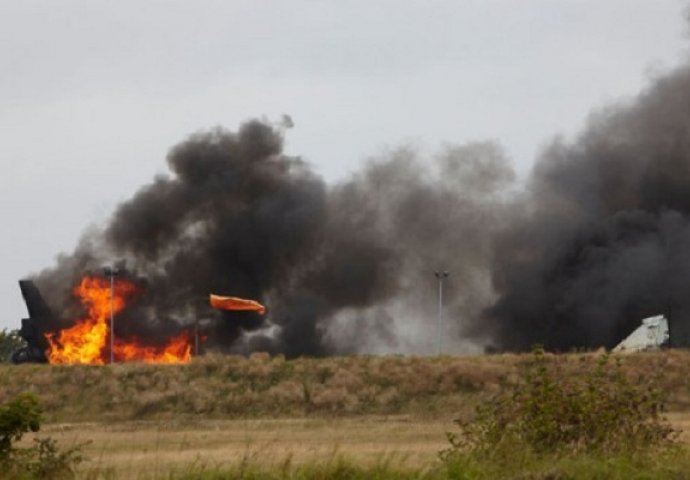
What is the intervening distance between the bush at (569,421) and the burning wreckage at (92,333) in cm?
6752

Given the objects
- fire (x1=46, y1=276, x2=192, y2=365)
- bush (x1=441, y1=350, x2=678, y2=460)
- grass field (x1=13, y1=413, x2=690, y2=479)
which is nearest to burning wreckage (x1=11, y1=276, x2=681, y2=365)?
fire (x1=46, y1=276, x2=192, y2=365)

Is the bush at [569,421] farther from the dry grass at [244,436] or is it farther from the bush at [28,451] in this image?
the dry grass at [244,436]

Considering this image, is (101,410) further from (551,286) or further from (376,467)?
(551,286)

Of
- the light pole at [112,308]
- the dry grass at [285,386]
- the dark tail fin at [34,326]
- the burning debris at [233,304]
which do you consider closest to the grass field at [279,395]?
the dry grass at [285,386]

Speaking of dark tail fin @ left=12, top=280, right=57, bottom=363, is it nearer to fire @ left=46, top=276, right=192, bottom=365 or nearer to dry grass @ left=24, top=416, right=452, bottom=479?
fire @ left=46, top=276, right=192, bottom=365

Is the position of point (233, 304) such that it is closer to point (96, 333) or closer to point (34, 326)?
point (96, 333)

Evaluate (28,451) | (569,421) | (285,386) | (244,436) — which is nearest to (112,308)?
(285,386)

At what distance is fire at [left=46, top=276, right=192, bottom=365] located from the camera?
284 feet

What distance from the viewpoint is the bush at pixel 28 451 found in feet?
65.2

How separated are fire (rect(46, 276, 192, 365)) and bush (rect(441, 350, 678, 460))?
67517 mm

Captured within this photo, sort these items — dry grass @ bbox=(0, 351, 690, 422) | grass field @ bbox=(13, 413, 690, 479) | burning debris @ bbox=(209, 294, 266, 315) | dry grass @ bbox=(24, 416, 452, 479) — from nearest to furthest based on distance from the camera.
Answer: grass field @ bbox=(13, 413, 690, 479) → dry grass @ bbox=(24, 416, 452, 479) → dry grass @ bbox=(0, 351, 690, 422) → burning debris @ bbox=(209, 294, 266, 315)

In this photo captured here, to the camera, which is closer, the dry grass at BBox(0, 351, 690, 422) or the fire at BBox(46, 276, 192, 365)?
the dry grass at BBox(0, 351, 690, 422)

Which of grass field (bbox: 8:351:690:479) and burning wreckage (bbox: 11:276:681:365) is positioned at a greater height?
burning wreckage (bbox: 11:276:681:365)

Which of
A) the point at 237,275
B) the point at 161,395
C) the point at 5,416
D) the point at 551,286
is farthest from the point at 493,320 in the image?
the point at 5,416
